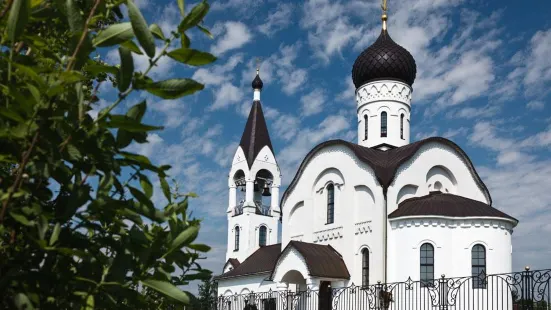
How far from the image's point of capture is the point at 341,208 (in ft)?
73.9

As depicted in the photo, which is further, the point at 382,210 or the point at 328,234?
the point at 328,234

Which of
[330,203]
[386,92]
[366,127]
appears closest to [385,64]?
[386,92]

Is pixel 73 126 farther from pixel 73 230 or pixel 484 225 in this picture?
pixel 484 225

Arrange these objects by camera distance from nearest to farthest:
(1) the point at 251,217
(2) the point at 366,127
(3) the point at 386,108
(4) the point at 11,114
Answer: (4) the point at 11,114
(3) the point at 386,108
(2) the point at 366,127
(1) the point at 251,217

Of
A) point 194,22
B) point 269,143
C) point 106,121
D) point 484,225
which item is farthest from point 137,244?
point 269,143

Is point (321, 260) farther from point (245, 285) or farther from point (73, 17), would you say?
point (73, 17)

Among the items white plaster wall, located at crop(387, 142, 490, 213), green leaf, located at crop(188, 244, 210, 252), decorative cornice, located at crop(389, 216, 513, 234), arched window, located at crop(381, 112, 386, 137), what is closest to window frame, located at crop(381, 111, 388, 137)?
arched window, located at crop(381, 112, 386, 137)

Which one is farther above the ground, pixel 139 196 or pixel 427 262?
pixel 427 262

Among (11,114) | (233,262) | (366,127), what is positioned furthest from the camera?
(233,262)

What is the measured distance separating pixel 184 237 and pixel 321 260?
19.8 m

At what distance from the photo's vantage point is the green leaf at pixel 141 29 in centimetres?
121

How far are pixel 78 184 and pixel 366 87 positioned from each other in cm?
2496

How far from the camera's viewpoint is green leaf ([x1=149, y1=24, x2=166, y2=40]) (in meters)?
1.29

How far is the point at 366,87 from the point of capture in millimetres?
25797
